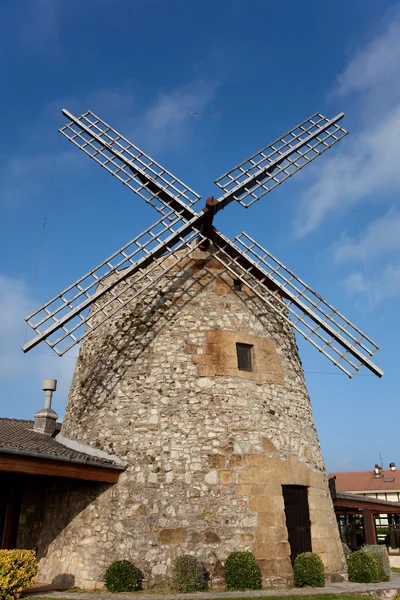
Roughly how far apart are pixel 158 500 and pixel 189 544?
122 cm

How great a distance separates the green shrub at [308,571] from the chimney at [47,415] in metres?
8.60

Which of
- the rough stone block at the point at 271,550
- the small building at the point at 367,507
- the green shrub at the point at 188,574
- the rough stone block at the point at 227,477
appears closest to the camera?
the green shrub at the point at 188,574

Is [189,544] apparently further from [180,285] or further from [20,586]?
[180,285]

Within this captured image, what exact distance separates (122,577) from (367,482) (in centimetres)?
4313

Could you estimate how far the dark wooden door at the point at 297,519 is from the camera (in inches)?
502

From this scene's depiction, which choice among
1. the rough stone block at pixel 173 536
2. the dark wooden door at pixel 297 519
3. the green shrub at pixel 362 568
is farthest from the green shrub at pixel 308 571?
the rough stone block at pixel 173 536

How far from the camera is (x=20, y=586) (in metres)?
9.70

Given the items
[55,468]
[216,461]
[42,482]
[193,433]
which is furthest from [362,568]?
[42,482]

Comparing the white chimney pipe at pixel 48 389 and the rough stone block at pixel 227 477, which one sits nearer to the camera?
the rough stone block at pixel 227 477

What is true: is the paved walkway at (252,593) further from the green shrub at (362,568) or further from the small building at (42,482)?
the small building at (42,482)

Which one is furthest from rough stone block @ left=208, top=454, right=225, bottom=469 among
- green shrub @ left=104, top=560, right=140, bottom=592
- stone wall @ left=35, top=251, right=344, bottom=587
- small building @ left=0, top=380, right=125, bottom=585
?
green shrub @ left=104, top=560, right=140, bottom=592

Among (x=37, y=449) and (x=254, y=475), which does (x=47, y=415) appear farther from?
(x=254, y=475)

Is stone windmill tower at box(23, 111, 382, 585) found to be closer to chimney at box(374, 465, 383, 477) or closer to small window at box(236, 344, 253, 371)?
small window at box(236, 344, 253, 371)

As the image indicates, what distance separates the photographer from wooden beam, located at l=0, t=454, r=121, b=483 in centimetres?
1074
